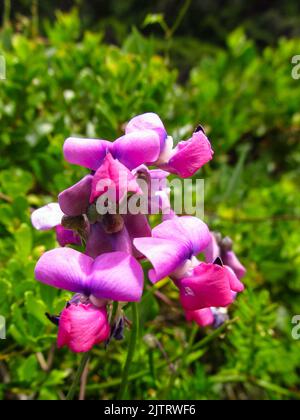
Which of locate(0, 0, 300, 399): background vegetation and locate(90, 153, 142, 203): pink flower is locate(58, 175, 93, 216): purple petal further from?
locate(0, 0, 300, 399): background vegetation

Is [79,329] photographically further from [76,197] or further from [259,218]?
[259,218]

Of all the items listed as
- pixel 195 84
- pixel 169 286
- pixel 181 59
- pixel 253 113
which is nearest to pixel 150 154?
pixel 169 286

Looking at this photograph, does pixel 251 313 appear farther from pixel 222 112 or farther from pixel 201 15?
pixel 201 15

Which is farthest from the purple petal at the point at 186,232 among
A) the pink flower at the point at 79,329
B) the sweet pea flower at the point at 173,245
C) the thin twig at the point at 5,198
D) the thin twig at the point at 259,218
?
the thin twig at the point at 259,218

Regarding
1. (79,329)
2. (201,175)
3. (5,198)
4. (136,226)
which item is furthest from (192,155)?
(201,175)

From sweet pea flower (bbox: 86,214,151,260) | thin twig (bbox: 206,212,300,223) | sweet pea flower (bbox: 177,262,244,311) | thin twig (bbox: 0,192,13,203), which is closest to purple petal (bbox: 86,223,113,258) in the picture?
sweet pea flower (bbox: 86,214,151,260)

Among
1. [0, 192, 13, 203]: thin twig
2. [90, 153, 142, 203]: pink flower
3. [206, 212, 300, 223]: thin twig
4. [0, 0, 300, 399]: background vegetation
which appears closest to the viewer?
[90, 153, 142, 203]: pink flower
